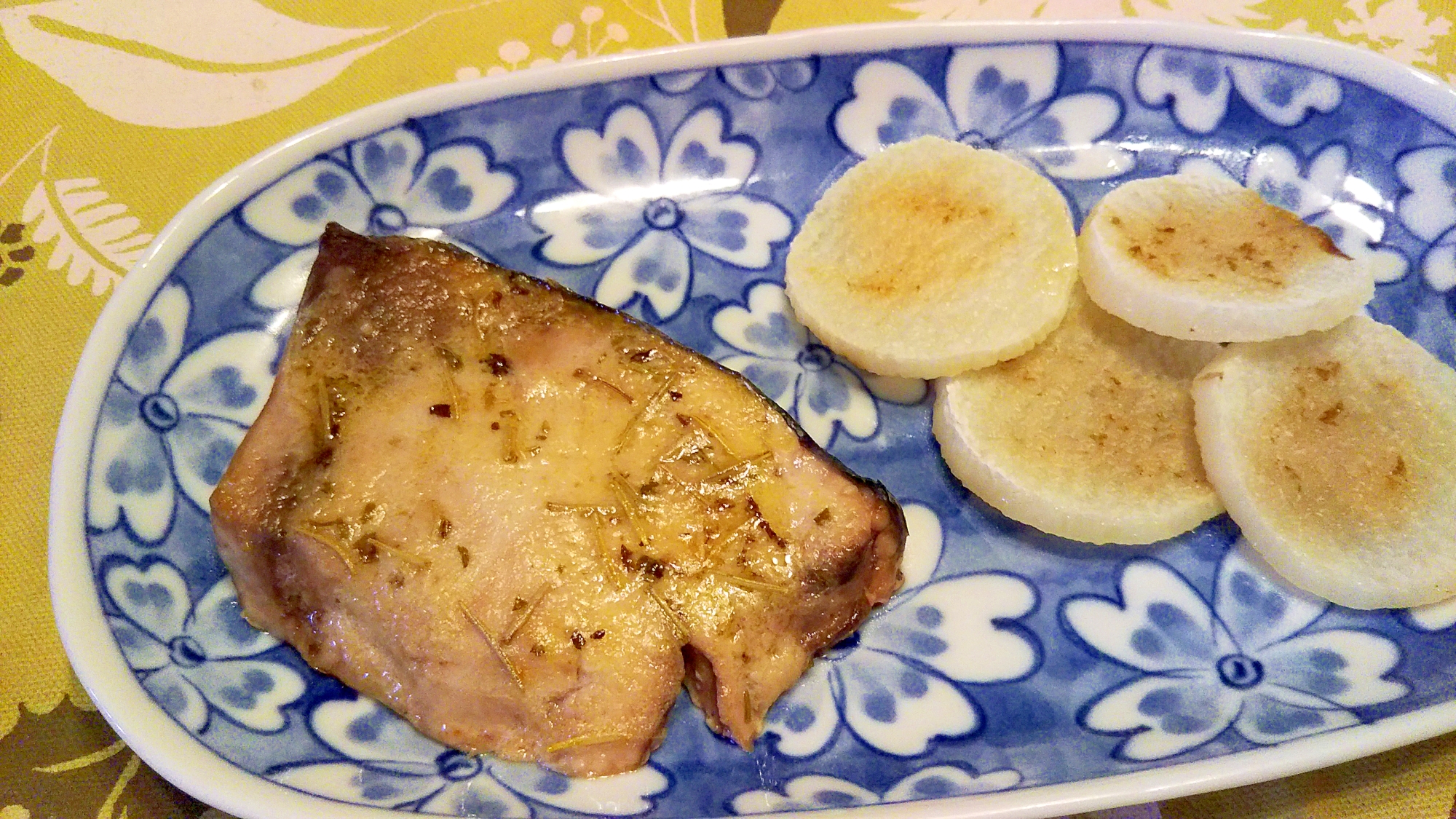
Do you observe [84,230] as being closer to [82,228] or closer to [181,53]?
[82,228]

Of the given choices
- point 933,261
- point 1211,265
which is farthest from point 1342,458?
point 933,261

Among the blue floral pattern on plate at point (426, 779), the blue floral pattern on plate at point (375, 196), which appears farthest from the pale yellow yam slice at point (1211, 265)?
the blue floral pattern on plate at point (375, 196)

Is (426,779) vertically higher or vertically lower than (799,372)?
lower

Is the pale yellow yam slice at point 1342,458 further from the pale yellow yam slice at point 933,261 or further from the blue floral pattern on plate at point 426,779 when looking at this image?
the blue floral pattern on plate at point 426,779

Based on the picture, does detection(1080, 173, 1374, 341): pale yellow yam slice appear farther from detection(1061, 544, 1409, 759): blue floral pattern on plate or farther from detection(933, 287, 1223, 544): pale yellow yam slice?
detection(1061, 544, 1409, 759): blue floral pattern on plate

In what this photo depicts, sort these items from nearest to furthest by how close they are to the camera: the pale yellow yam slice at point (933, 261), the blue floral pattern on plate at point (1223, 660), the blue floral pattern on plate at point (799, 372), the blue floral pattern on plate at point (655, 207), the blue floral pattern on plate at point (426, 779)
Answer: the blue floral pattern on plate at point (426, 779), the blue floral pattern on plate at point (1223, 660), the pale yellow yam slice at point (933, 261), the blue floral pattern on plate at point (799, 372), the blue floral pattern on plate at point (655, 207)

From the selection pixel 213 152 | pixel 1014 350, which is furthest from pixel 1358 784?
pixel 213 152

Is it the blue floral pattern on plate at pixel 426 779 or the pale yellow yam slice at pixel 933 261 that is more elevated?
the pale yellow yam slice at pixel 933 261
